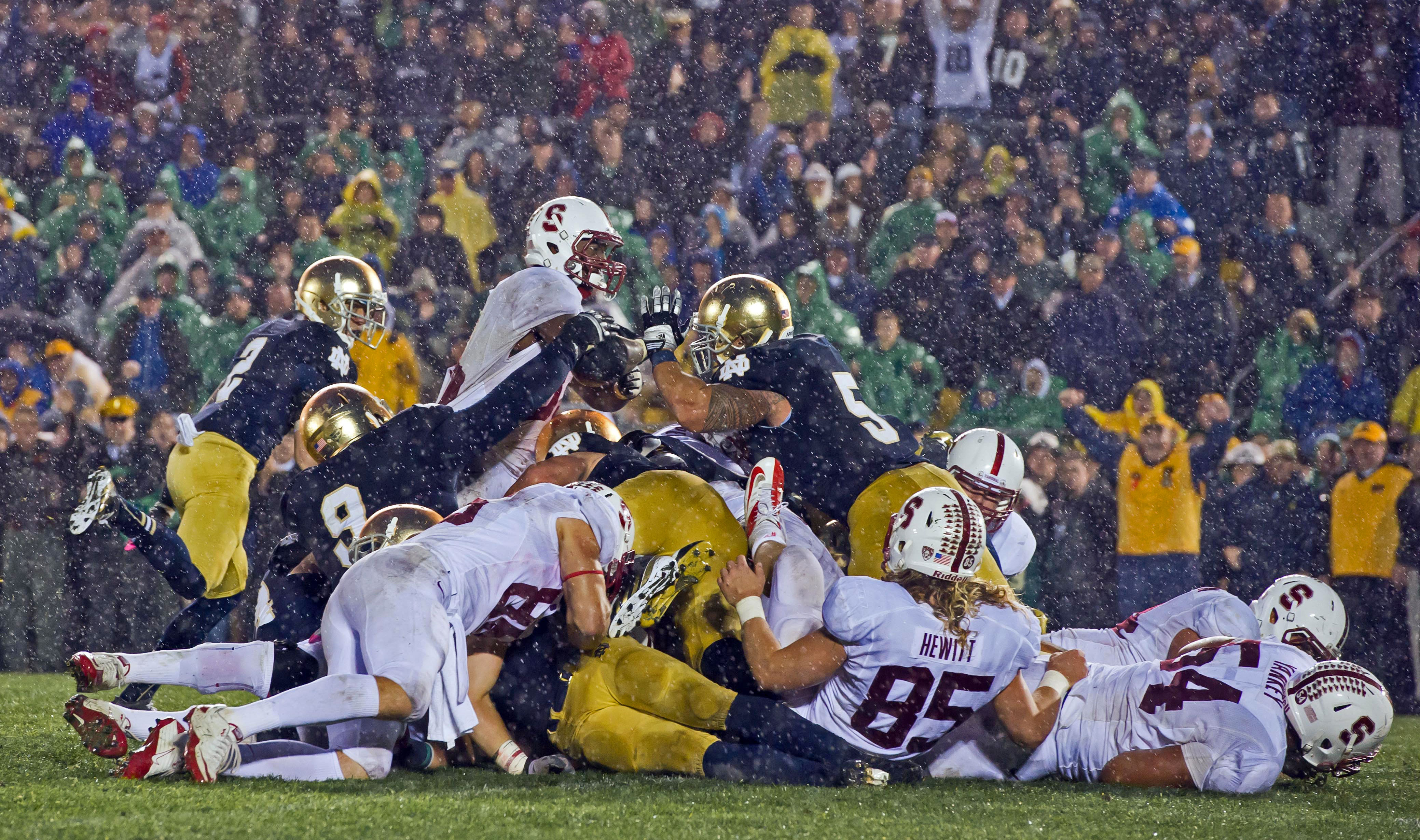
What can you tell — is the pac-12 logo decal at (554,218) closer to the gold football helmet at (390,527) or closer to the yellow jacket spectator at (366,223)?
the gold football helmet at (390,527)

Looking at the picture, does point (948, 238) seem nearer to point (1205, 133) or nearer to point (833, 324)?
point (833, 324)

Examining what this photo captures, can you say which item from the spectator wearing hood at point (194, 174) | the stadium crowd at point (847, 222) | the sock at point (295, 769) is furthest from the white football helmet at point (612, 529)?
the spectator wearing hood at point (194, 174)

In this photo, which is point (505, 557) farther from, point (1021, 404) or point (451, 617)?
point (1021, 404)

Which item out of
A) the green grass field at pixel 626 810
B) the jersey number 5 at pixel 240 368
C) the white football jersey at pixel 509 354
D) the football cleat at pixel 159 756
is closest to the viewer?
the green grass field at pixel 626 810

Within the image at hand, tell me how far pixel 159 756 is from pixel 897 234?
6.72 metres

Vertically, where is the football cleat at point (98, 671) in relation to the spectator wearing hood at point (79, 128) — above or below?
below

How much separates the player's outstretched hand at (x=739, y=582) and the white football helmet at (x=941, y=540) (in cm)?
48

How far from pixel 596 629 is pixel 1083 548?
15.9 feet

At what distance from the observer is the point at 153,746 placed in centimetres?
413

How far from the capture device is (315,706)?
157 inches

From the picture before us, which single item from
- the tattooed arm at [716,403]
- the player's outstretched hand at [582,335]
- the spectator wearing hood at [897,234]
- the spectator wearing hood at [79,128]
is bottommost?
the tattooed arm at [716,403]

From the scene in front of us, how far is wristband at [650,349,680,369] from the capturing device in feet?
19.3

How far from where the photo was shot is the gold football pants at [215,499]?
6230 mm

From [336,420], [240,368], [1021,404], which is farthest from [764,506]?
[1021,404]
